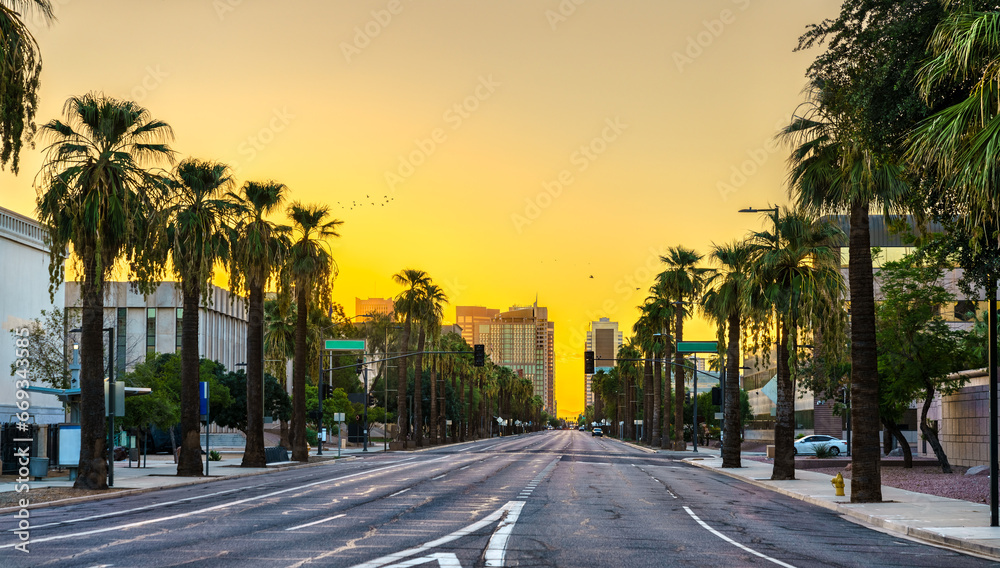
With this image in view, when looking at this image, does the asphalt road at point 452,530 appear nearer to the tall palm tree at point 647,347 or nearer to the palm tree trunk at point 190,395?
the palm tree trunk at point 190,395

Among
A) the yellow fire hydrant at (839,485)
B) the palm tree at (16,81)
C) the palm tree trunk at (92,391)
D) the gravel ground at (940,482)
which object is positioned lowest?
the gravel ground at (940,482)

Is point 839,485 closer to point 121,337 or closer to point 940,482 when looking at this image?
point 940,482

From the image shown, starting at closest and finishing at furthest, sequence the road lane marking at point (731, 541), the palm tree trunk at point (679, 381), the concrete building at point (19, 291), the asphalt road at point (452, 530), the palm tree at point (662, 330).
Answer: the asphalt road at point (452, 530), the road lane marking at point (731, 541), the concrete building at point (19, 291), the palm tree trunk at point (679, 381), the palm tree at point (662, 330)

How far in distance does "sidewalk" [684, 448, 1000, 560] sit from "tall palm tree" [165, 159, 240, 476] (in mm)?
22959

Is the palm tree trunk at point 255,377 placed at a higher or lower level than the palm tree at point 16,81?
lower

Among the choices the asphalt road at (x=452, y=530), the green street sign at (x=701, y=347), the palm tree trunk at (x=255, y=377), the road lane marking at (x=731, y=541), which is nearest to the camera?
the asphalt road at (x=452, y=530)

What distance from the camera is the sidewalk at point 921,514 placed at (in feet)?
57.1

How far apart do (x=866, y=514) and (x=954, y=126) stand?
13.4 m

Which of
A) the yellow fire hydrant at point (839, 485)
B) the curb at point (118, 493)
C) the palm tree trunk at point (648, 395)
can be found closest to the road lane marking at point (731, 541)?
the yellow fire hydrant at point (839, 485)

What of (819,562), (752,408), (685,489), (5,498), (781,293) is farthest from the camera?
(752,408)

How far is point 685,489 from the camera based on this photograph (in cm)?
3259

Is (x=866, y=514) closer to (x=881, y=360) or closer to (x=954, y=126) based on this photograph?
(x=954, y=126)

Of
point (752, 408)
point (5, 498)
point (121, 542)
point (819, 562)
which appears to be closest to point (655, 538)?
point (819, 562)

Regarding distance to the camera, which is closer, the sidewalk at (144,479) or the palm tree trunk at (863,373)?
the palm tree trunk at (863,373)
